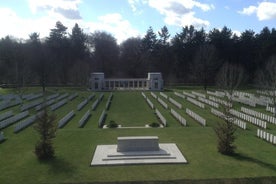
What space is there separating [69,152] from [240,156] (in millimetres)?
10807

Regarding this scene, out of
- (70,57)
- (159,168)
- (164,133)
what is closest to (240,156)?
(159,168)

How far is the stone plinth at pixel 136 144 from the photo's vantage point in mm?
22406

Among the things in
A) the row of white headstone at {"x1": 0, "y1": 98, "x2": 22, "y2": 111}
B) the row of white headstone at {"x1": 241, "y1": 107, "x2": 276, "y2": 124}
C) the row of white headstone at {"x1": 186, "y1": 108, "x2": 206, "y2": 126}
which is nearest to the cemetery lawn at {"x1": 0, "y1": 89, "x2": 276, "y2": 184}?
the row of white headstone at {"x1": 186, "y1": 108, "x2": 206, "y2": 126}

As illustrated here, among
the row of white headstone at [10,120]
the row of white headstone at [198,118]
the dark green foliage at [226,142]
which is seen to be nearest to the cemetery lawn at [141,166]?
the dark green foliage at [226,142]

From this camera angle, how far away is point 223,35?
314ft

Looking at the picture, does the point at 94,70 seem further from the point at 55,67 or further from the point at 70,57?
the point at 55,67

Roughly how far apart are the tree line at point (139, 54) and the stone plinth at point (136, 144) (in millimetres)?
56708

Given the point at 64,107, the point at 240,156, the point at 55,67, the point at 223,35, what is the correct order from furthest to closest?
the point at 223,35 → the point at 55,67 → the point at 64,107 → the point at 240,156

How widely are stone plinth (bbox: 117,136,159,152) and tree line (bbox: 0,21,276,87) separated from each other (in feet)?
186

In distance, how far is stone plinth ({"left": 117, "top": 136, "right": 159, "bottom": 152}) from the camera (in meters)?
22.4

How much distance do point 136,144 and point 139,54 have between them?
8444 cm

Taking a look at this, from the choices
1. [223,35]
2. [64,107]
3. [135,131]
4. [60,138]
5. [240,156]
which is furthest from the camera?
[223,35]

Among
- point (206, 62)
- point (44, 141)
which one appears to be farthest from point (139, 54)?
point (44, 141)

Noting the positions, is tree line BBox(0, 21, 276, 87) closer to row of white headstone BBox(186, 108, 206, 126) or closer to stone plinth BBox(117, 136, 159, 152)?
row of white headstone BBox(186, 108, 206, 126)
